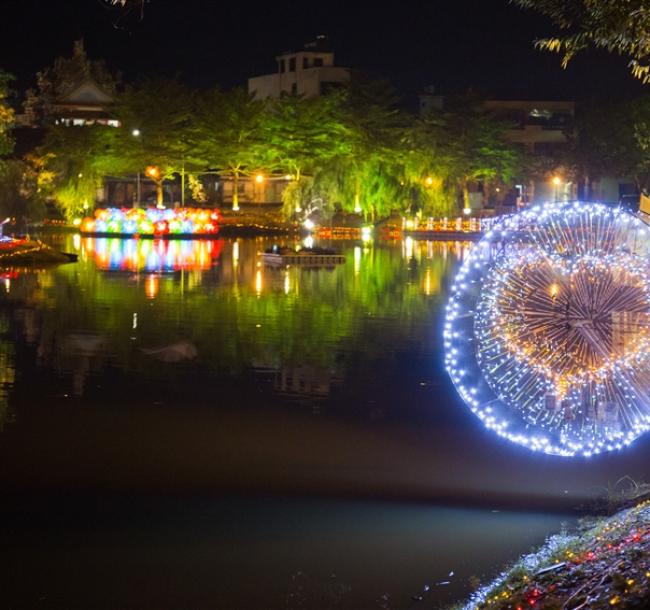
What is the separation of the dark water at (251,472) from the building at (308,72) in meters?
74.4

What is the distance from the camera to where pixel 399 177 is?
202 ft

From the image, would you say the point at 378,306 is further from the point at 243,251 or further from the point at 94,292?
the point at 243,251

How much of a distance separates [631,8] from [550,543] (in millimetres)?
4317

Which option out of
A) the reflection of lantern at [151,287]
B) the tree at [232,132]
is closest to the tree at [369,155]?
the tree at [232,132]

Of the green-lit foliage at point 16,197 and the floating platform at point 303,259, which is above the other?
the green-lit foliage at point 16,197

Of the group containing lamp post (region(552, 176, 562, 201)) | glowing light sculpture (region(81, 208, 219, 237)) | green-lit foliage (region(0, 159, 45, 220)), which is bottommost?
glowing light sculpture (region(81, 208, 219, 237))

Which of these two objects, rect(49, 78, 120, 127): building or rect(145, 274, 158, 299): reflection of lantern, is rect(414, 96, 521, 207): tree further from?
rect(145, 274, 158, 299): reflection of lantern

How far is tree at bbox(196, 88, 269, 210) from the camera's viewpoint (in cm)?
6469

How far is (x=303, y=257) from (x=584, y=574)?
95.2ft

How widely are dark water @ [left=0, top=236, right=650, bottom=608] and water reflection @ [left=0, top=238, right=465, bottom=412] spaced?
82 millimetres

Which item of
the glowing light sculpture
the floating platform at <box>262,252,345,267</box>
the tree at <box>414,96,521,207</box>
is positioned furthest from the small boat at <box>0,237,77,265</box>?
the tree at <box>414,96,521,207</box>

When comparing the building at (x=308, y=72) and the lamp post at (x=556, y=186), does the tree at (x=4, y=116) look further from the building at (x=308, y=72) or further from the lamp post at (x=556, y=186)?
the building at (x=308, y=72)

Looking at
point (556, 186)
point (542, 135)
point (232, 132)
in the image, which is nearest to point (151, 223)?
point (232, 132)

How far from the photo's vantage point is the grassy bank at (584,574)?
20.8 feet
